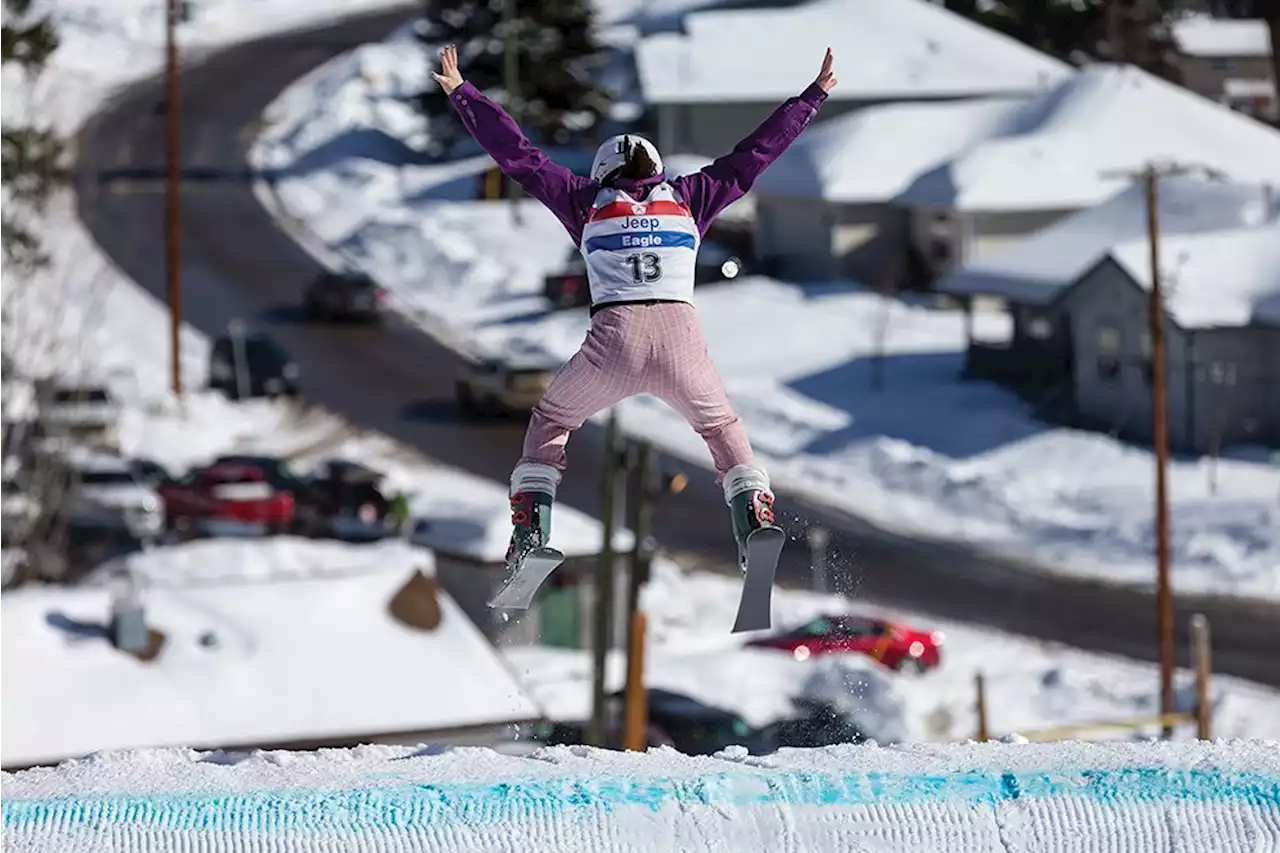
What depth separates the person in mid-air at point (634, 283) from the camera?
864 cm

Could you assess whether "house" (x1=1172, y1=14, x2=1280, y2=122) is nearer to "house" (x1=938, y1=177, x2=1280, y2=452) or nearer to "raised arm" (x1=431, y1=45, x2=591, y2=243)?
"house" (x1=938, y1=177, x2=1280, y2=452)

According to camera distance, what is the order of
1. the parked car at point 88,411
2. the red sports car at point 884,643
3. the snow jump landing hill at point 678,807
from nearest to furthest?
the snow jump landing hill at point 678,807, the red sports car at point 884,643, the parked car at point 88,411

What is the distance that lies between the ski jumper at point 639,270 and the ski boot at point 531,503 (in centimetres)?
3

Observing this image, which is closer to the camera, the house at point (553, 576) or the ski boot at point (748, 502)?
the ski boot at point (748, 502)

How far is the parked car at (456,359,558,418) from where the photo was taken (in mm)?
38656

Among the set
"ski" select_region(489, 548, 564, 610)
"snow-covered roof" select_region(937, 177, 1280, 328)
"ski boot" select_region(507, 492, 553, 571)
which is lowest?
"snow-covered roof" select_region(937, 177, 1280, 328)

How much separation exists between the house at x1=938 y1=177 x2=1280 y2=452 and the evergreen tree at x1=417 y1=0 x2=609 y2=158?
1075cm

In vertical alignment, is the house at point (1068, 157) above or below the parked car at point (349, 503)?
above

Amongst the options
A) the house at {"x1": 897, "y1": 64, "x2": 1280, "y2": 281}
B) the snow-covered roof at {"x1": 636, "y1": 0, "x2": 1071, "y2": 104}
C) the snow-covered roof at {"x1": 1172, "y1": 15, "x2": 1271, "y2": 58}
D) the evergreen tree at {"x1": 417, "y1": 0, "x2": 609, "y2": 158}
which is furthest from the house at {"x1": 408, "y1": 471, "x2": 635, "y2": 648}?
the snow-covered roof at {"x1": 1172, "y1": 15, "x2": 1271, "y2": 58}

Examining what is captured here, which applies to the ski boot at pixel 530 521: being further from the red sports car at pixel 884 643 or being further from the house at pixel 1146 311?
the house at pixel 1146 311

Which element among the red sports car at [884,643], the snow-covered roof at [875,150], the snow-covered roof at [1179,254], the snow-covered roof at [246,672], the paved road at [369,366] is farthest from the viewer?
the snow-covered roof at [875,150]

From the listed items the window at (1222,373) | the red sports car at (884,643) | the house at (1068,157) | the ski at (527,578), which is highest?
the ski at (527,578)

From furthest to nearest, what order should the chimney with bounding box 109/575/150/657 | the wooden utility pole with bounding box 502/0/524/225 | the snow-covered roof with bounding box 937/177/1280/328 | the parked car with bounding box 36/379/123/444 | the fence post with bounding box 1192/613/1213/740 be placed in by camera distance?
1. the wooden utility pole with bounding box 502/0/524/225
2. the parked car with bounding box 36/379/123/444
3. the snow-covered roof with bounding box 937/177/1280/328
4. the fence post with bounding box 1192/613/1213/740
5. the chimney with bounding box 109/575/150/657

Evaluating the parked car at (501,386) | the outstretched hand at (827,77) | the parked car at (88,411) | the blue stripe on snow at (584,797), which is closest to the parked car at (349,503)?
the parked car at (501,386)
